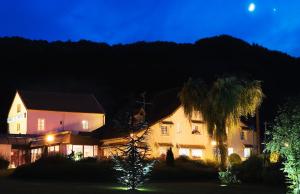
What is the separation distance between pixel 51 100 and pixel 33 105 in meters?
3.39

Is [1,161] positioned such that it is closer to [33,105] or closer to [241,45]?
[33,105]

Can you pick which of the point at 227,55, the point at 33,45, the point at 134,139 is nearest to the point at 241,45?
the point at 227,55

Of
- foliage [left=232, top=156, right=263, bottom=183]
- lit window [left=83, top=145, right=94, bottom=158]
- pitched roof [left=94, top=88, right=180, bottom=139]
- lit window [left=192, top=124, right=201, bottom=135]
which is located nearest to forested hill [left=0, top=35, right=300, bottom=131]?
pitched roof [left=94, top=88, right=180, bottom=139]

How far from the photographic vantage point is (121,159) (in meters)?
28.7

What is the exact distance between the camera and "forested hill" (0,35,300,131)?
86044 millimetres

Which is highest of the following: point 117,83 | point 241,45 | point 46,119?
point 241,45

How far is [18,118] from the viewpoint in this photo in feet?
212

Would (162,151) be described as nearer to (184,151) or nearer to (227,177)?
(184,151)

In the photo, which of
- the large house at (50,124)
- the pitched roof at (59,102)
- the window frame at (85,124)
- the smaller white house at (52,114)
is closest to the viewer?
the large house at (50,124)

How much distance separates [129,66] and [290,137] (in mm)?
75003

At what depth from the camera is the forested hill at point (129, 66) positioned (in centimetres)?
8604

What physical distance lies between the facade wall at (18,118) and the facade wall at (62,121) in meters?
1.01

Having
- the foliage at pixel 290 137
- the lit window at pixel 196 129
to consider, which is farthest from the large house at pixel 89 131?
the foliage at pixel 290 137

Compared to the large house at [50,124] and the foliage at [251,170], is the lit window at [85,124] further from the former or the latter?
the foliage at [251,170]
